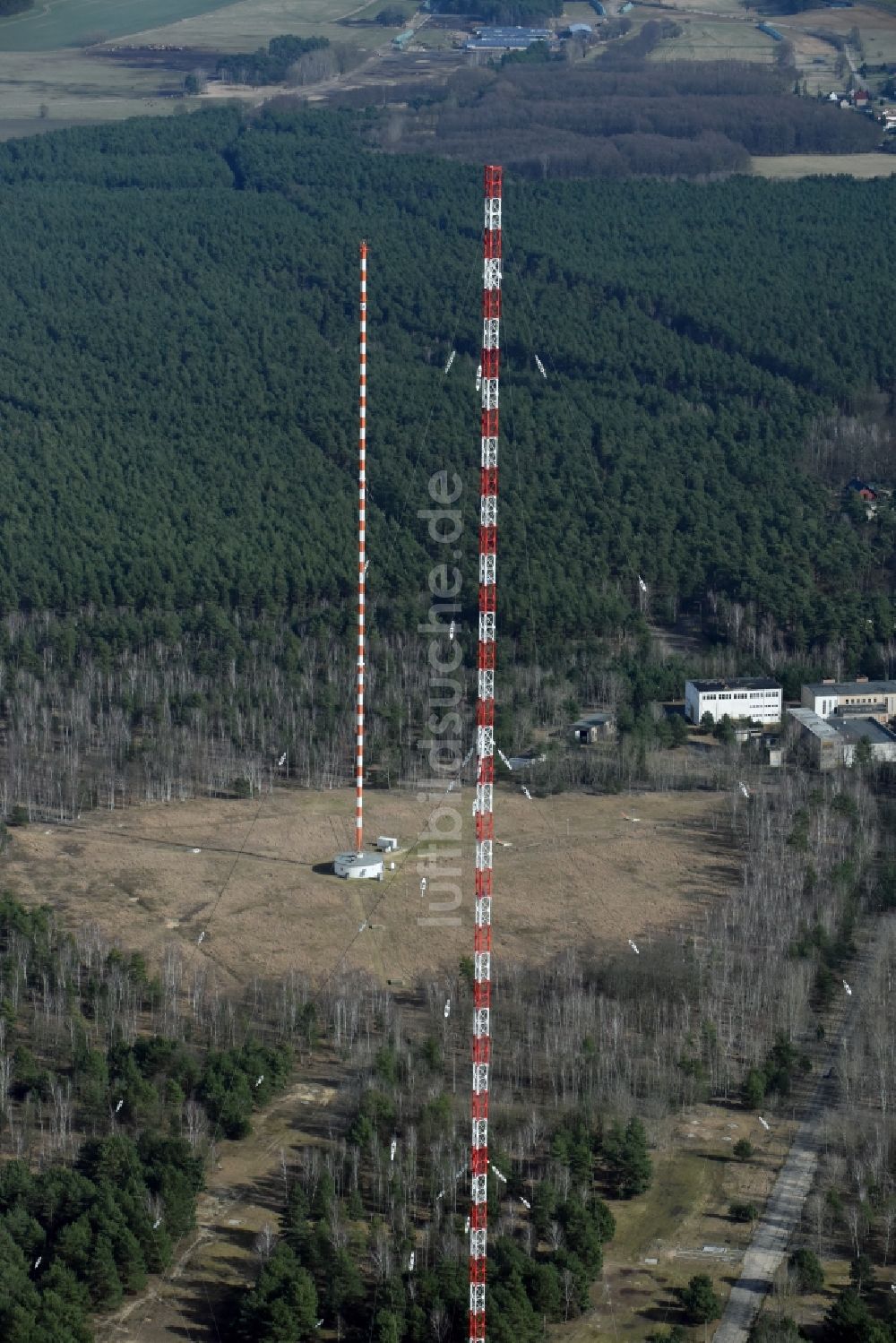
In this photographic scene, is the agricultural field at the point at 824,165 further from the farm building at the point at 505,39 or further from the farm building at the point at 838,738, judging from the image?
the farm building at the point at 838,738

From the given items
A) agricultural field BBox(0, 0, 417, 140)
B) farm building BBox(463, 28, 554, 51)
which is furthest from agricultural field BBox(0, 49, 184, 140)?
farm building BBox(463, 28, 554, 51)

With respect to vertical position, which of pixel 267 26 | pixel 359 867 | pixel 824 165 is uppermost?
pixel 267 26

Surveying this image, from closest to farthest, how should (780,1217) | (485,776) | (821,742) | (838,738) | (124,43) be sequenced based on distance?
(485,776) → (780,1217) → (821,742) → (838,738) → (124,43)

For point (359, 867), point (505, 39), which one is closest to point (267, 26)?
point (505, 39)

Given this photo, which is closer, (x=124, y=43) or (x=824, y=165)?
(x=824, y=165)

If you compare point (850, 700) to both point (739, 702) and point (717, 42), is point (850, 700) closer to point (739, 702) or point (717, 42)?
point (739, 702)

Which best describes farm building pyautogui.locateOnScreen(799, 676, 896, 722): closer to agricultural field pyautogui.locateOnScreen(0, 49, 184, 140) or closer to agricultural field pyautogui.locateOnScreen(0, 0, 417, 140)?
agricultural field pyautogui.locateOnScreen(0, 0, 417, 140)

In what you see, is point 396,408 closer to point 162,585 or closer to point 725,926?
point 162,585

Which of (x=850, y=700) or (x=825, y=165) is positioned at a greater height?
(x=825, y=165)
